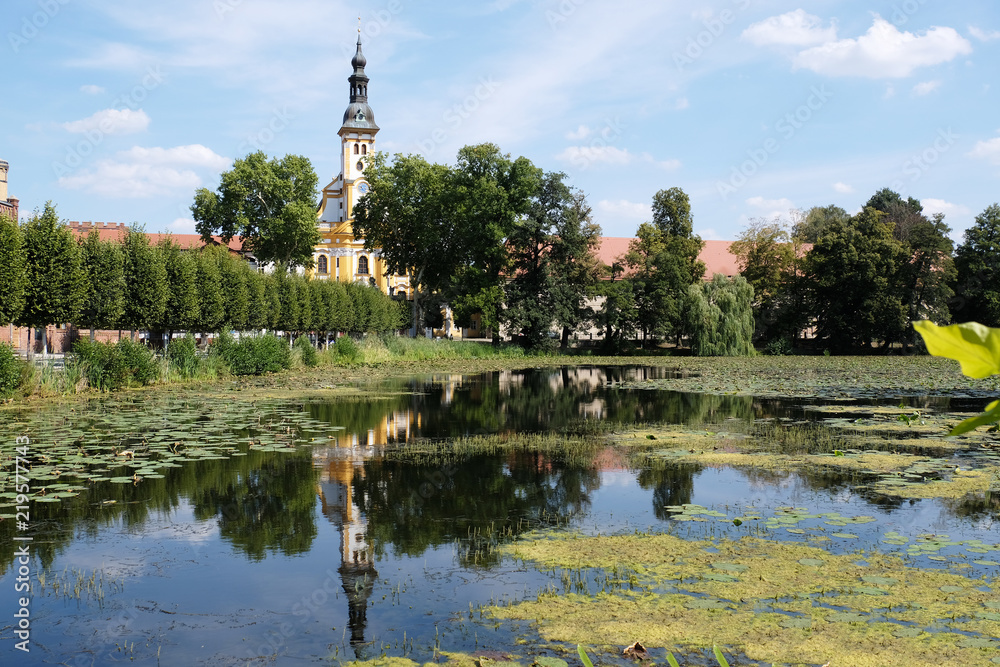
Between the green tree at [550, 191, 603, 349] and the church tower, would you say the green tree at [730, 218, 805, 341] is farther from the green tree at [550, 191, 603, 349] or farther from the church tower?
the church tower

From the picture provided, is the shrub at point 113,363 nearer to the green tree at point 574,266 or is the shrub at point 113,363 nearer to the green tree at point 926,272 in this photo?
the green tree at point 574,266

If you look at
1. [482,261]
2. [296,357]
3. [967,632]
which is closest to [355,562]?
[967,632]

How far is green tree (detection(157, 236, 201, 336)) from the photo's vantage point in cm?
2777

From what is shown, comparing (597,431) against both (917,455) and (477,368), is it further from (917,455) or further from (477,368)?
(477,368)

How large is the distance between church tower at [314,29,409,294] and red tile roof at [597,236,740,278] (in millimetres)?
22651

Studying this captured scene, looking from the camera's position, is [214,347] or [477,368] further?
[477,368]

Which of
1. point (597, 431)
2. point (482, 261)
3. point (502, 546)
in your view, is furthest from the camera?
point (482, 261)

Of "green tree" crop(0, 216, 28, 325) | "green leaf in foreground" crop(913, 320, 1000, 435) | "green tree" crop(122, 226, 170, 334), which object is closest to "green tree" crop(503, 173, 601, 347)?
"green tree" crop(122, 226, 170, 334)

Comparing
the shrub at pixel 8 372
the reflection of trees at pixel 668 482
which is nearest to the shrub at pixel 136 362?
the shrub at pixel 8 372

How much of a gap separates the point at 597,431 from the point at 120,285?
17.0 m

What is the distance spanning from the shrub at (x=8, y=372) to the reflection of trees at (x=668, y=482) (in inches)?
603

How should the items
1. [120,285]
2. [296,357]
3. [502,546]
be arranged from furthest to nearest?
[296,357] → [120,285] → [502,546]

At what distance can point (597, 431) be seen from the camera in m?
15.8

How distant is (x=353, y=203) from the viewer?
8881 cm
